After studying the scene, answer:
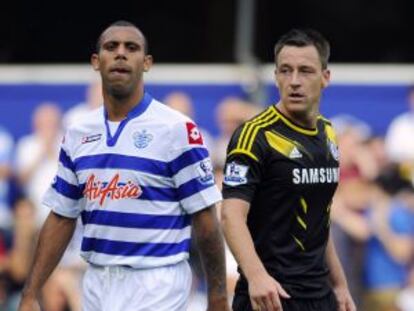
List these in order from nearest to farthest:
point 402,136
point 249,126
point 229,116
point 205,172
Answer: point 249,126 → point 205,172 → point 402,136 → point 229,116

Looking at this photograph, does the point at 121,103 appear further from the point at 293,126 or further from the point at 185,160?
the point at 293,126

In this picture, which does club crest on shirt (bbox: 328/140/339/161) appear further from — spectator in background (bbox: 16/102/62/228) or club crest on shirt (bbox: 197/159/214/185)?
spectator in background (bbox: 16/102/62/228)

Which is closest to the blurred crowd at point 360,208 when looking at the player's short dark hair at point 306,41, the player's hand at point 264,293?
the player's short dark hair at point 306,41

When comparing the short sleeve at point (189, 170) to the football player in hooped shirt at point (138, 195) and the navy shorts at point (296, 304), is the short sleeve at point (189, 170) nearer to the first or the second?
the football player in hooped shirt at point (138, 195)

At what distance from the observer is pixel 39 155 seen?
44.9 ft

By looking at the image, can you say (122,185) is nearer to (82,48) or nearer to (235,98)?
(235,98)

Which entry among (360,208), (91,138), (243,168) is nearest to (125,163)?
(91,138)

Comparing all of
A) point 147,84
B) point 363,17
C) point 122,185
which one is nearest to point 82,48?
point 147,84

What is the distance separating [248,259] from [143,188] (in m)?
0.72

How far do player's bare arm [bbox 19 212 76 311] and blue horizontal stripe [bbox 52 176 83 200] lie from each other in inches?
5.5

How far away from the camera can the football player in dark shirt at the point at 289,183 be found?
739cm

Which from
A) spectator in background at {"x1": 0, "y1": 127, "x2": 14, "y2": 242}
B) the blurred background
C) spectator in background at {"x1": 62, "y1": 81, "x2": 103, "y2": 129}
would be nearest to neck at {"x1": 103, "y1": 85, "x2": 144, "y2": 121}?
the blurred background

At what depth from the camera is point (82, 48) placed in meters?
15.4

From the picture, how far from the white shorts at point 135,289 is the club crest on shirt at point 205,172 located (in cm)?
45
